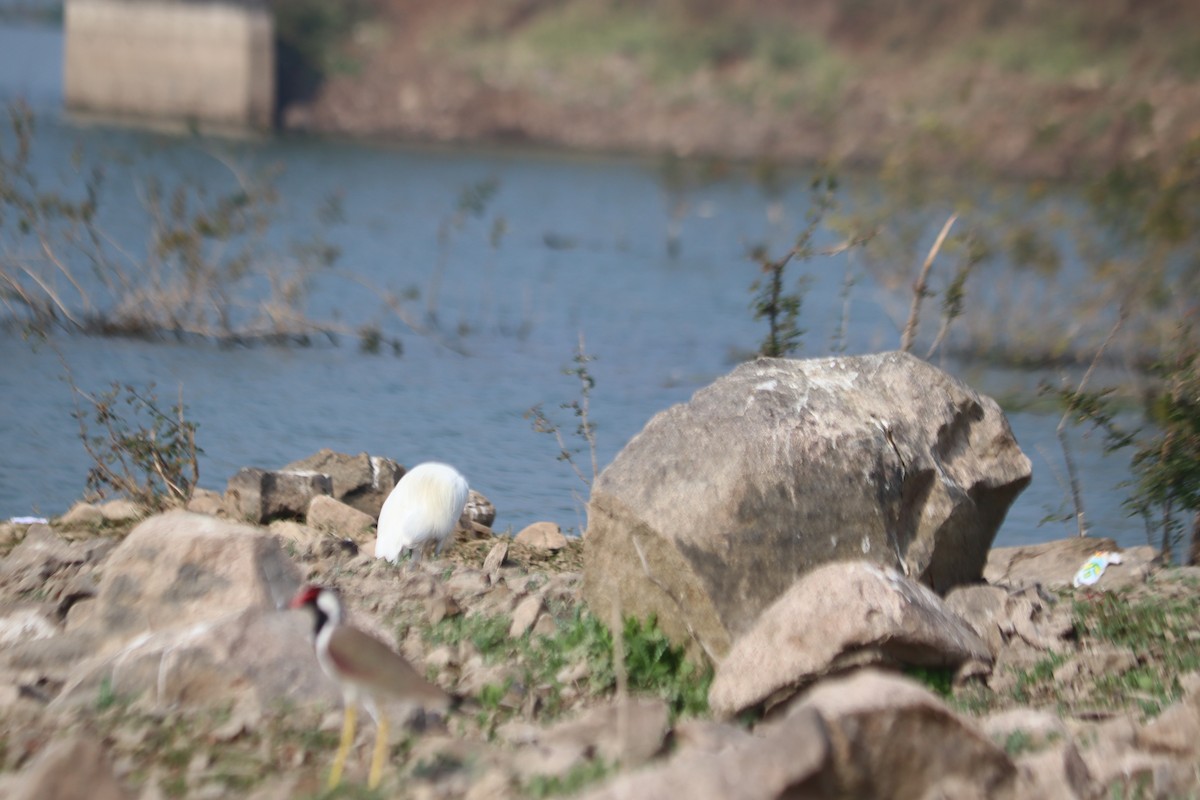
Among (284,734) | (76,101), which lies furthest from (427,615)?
(76,101)

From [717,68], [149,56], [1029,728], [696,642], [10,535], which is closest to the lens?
[1029,728]

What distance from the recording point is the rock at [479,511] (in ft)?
28.3

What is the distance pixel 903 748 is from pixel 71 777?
2.17m

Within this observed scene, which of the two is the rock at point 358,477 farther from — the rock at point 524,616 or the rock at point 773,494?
the rock at point 773,494

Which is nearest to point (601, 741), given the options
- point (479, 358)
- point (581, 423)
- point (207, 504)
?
point (207, 504)

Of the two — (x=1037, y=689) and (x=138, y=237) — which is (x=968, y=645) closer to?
(x=1037, y=689)

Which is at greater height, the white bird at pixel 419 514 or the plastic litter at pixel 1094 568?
the white bird at pixel 419 514

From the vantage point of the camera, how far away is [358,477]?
8.83 meters

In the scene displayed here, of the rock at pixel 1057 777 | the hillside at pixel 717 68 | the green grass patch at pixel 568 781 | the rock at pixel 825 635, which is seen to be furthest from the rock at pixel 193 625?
the hillside at pixel 717 68

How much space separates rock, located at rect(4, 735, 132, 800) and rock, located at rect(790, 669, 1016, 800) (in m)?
1.81

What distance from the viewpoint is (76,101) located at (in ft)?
181

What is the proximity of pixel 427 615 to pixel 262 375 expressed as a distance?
30.7 ft

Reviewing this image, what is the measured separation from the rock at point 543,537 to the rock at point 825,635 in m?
2.66

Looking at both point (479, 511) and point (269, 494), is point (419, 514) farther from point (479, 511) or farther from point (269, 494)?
point (479, 511)
